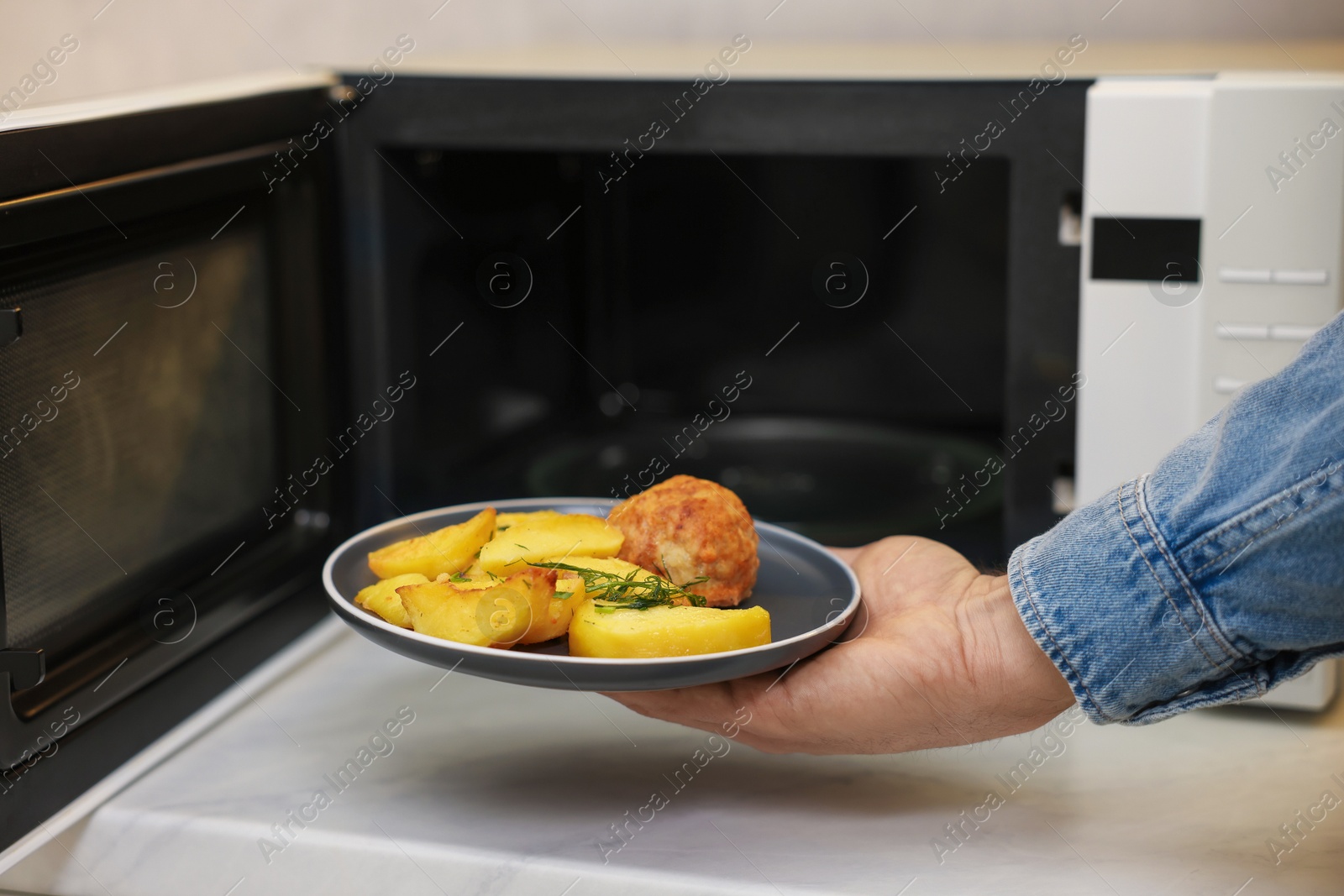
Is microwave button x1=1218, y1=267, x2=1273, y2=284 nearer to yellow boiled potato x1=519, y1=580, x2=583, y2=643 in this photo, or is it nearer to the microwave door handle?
yellow boiled potato x1=519, y1=580, x2=583, y2=643

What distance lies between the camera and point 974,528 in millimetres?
864

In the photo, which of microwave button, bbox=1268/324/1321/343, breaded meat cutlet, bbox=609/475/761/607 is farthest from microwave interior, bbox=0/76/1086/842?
breaded meat cutlet, bbox=609/475/761/607

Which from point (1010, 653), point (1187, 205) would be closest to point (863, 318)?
point (1187, 205)

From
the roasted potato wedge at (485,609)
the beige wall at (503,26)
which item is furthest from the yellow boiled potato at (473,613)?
the beige wall at (503,26)

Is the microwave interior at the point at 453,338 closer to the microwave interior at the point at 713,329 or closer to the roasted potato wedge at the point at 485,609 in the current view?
the microwave interior at the point at 713,329

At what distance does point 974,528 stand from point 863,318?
1.03 ft

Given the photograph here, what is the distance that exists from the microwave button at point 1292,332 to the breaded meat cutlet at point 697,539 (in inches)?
12.4

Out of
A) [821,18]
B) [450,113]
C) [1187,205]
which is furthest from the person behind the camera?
[821,18]

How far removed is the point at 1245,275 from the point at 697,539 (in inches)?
13.6

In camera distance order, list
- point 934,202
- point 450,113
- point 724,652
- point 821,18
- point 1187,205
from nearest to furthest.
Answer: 1. point 724,652
2. point 1187,205
3. point 450,113
4. point 934,202
5. point 821,18

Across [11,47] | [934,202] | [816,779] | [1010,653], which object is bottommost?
[816,779]

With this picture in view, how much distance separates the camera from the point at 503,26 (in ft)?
4.30

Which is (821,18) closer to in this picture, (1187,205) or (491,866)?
(1187,205)

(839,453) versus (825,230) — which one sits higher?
(825,230)
